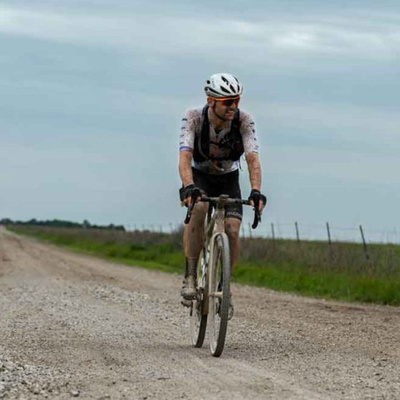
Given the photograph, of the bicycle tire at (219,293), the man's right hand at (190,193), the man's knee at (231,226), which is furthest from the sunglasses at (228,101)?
the bicycle tire at (219,293)

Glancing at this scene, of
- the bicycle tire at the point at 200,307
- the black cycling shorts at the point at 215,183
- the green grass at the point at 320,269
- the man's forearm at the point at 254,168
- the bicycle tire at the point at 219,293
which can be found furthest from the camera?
the green grass at the point at 320,269

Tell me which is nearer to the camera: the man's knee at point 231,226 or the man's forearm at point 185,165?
the man's forearm at point 185,165

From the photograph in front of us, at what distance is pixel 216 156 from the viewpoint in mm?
10102

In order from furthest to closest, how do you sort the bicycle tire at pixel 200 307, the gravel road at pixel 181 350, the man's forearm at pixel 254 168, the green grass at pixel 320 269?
the green grass at pixel 320 269, the bicycle tire at pixel 200 307, the man's forearm at pixel 254 168, the gravel road at pixel 181 350

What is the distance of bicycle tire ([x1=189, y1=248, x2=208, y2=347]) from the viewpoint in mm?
10062

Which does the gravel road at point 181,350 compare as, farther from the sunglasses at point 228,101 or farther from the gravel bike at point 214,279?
the sunglasses at point 228,101

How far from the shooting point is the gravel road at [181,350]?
7633mm

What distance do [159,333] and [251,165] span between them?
2.65m

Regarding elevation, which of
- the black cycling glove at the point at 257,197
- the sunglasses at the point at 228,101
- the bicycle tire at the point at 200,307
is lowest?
the bicycle tire at the point at 200,307

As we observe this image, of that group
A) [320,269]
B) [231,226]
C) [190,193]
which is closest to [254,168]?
[231,226]

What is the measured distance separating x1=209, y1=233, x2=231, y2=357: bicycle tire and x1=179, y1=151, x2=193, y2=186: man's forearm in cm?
57

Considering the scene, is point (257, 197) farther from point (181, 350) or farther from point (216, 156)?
point (181, 350)

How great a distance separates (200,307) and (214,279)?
1.73 feet

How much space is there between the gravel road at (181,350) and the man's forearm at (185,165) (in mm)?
1510
